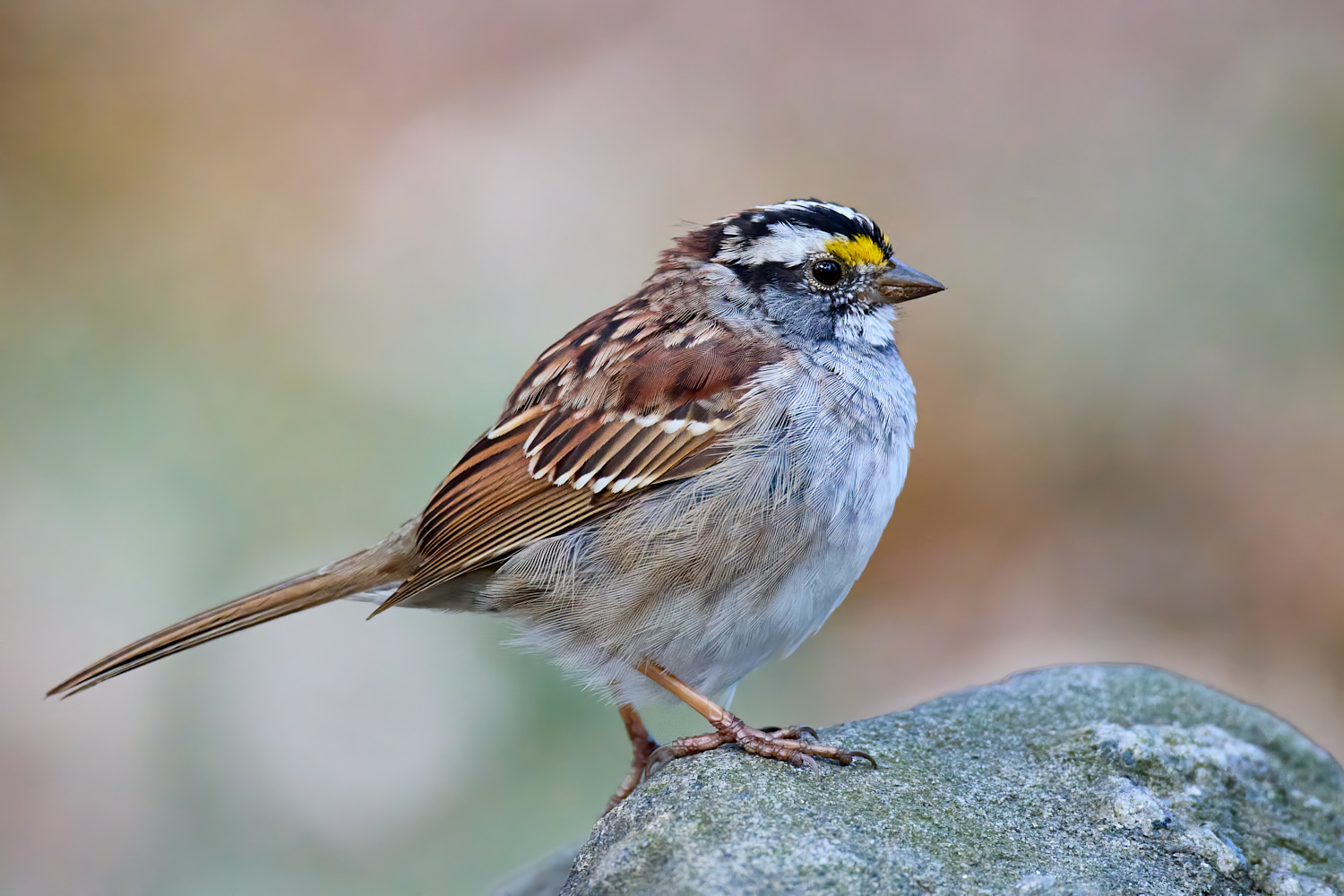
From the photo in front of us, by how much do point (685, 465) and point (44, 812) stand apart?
143 inches

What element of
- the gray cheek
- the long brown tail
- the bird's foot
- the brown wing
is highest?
the gray cheek

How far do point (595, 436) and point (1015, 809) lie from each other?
1346 millimetres

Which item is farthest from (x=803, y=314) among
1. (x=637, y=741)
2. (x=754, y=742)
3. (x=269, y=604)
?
(x=269, y=604)

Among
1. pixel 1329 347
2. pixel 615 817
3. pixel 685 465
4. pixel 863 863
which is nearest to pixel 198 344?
pixel 685 465

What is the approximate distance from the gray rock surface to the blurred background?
1879 mm

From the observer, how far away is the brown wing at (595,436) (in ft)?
9.98

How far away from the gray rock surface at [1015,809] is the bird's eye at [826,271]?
3.86 feet

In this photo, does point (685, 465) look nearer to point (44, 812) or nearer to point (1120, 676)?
point (1120, 676)

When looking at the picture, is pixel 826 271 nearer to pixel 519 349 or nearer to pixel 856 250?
pixel 856 250

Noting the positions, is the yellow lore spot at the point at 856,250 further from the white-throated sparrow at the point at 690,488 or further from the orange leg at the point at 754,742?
the orange leg at the point at 754,742

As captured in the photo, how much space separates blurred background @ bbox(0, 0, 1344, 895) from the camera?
511 cm

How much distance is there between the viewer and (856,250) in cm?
329

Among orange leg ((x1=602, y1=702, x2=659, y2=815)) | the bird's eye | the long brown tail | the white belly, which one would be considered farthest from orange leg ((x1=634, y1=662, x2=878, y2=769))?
the bird's eye

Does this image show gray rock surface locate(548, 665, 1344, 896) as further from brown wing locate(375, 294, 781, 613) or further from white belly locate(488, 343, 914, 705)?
brown wing locate(375, 294, 781, 613)
